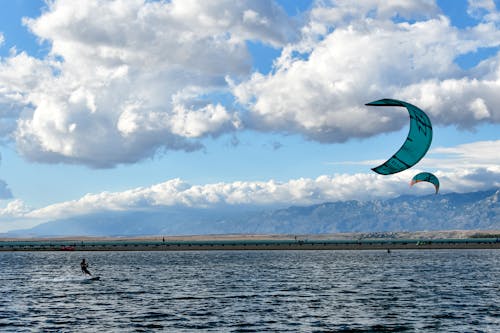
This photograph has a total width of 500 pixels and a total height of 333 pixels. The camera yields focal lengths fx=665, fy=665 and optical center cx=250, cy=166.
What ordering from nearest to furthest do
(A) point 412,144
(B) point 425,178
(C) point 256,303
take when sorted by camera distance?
(A) point 412,144 → (C) point 256,303 → (B) point 425,178

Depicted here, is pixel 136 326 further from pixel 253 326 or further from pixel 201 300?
pixel 201 300

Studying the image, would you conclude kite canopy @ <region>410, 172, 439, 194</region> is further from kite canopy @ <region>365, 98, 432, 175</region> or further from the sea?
kite canopy @ <region>365, 98, 432, 175</region>

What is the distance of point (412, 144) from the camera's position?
43969 mm

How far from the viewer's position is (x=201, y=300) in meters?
54.4

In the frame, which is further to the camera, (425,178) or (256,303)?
(425,178)

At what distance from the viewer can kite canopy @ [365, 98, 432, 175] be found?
43000mm

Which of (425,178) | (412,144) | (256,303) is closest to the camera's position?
(412,144)

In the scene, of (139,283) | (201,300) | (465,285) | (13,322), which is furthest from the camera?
(139,283)

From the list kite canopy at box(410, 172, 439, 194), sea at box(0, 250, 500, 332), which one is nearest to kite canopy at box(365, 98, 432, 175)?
sea at box(0, 250, 500, 332)

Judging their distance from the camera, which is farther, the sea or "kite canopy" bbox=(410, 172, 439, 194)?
"kite canopy" bbox=(410, 172, 439, 194)

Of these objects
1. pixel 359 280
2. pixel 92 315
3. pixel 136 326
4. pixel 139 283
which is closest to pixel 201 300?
pixel 92 315

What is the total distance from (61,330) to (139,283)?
31.8m

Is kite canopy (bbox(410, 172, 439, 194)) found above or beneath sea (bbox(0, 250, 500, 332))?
above

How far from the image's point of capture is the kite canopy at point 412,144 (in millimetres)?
43000
